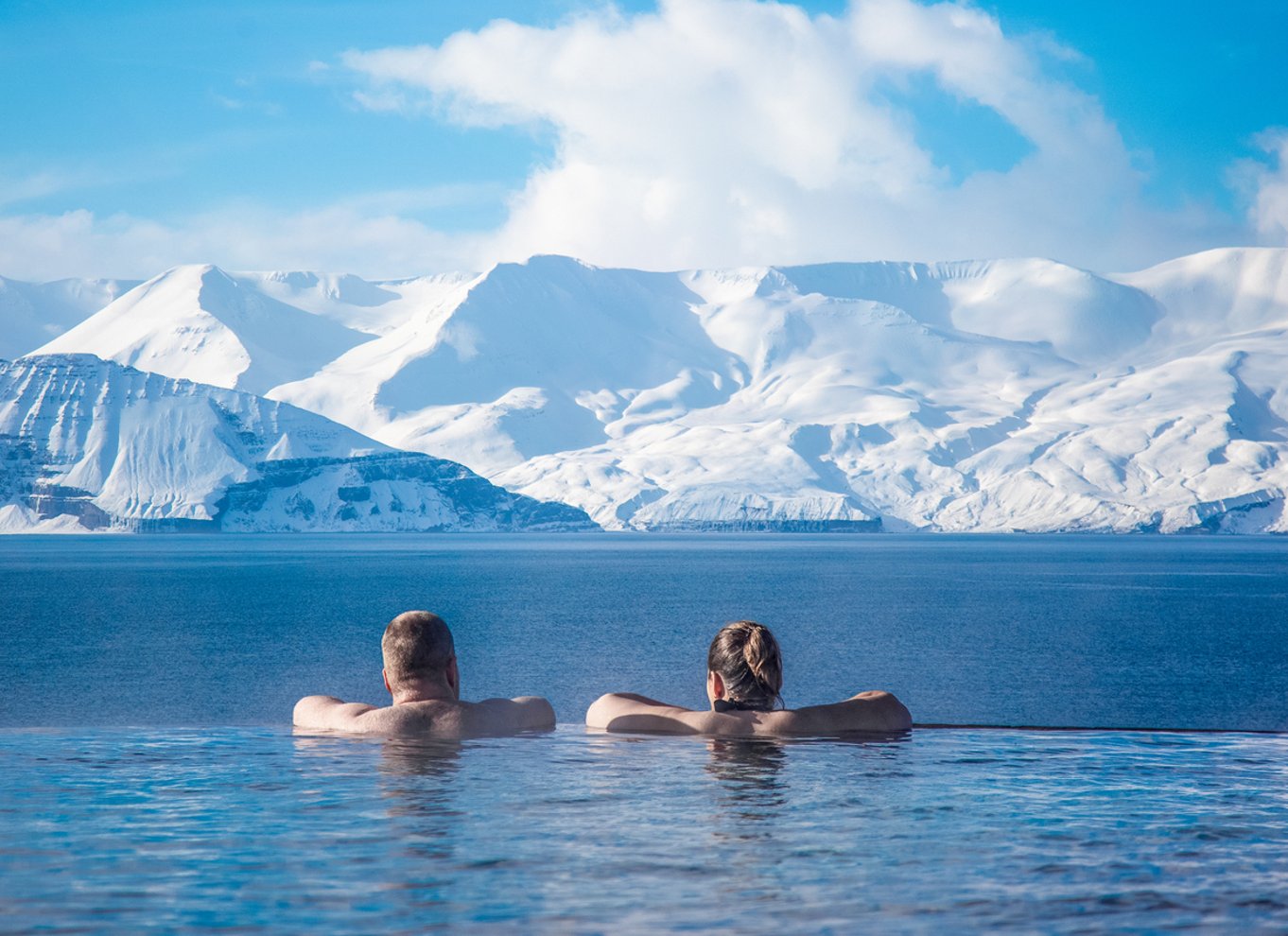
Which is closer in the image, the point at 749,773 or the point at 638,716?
the point at 749,773

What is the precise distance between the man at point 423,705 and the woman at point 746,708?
1.22m

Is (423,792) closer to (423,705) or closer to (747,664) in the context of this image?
(423,705)

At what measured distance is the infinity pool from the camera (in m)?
10.2

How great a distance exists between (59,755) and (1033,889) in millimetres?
12806

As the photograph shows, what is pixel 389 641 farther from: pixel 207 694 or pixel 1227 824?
pixel 207 694

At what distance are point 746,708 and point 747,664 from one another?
3.30ft

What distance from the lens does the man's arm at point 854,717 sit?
56.4 ft

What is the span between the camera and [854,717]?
18.5 metres

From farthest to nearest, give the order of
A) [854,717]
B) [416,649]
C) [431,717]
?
[854,717]
[431,717]
[416,649]

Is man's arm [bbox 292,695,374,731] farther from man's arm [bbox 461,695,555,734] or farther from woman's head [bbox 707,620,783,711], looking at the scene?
woman's head [bbox 707,620,783,711]

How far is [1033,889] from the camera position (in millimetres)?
10891

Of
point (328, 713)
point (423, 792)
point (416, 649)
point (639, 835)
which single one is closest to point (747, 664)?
point (639, 835)

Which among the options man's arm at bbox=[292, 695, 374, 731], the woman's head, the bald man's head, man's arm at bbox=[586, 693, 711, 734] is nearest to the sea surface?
man's arm at bbox=[586, 693, 711, 734]

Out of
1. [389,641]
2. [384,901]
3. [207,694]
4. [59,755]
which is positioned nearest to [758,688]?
[389,641]
